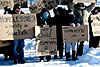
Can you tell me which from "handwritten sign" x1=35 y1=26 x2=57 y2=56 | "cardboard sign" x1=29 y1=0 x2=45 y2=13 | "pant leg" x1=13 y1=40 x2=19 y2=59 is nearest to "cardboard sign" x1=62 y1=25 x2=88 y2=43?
"handwritten sign" x1=35 y1=26 x2=57 y2=56

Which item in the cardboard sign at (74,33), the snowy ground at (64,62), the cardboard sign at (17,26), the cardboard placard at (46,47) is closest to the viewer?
the cardboard sign at (17,26)

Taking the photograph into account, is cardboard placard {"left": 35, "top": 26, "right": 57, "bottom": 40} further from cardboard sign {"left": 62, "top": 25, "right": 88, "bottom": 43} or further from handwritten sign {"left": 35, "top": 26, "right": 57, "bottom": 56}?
cardboard sign {"left": 62, "top": 25, "right": 88, "bottom": 43}

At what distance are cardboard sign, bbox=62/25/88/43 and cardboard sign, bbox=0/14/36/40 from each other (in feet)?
3.30

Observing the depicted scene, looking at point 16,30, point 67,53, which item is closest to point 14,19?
point 16,30

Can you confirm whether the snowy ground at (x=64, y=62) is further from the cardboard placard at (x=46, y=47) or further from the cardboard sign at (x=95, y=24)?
the cardboard sign at (x=95, y=24)

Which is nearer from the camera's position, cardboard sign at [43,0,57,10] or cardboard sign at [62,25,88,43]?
cardboard sign at [62,25,88,43]

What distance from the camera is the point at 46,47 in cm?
879

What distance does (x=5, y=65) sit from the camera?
885cm

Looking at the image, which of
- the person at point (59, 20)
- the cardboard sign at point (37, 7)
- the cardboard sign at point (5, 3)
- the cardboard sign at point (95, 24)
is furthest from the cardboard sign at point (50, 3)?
the cardboard sign at point (95, 24)

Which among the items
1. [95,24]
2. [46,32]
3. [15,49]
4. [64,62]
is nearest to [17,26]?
[15,49]

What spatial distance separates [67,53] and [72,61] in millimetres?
298

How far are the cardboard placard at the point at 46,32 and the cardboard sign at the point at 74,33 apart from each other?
1.15ft

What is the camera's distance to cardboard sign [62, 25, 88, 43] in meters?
8.88

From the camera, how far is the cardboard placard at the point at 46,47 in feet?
28.7
